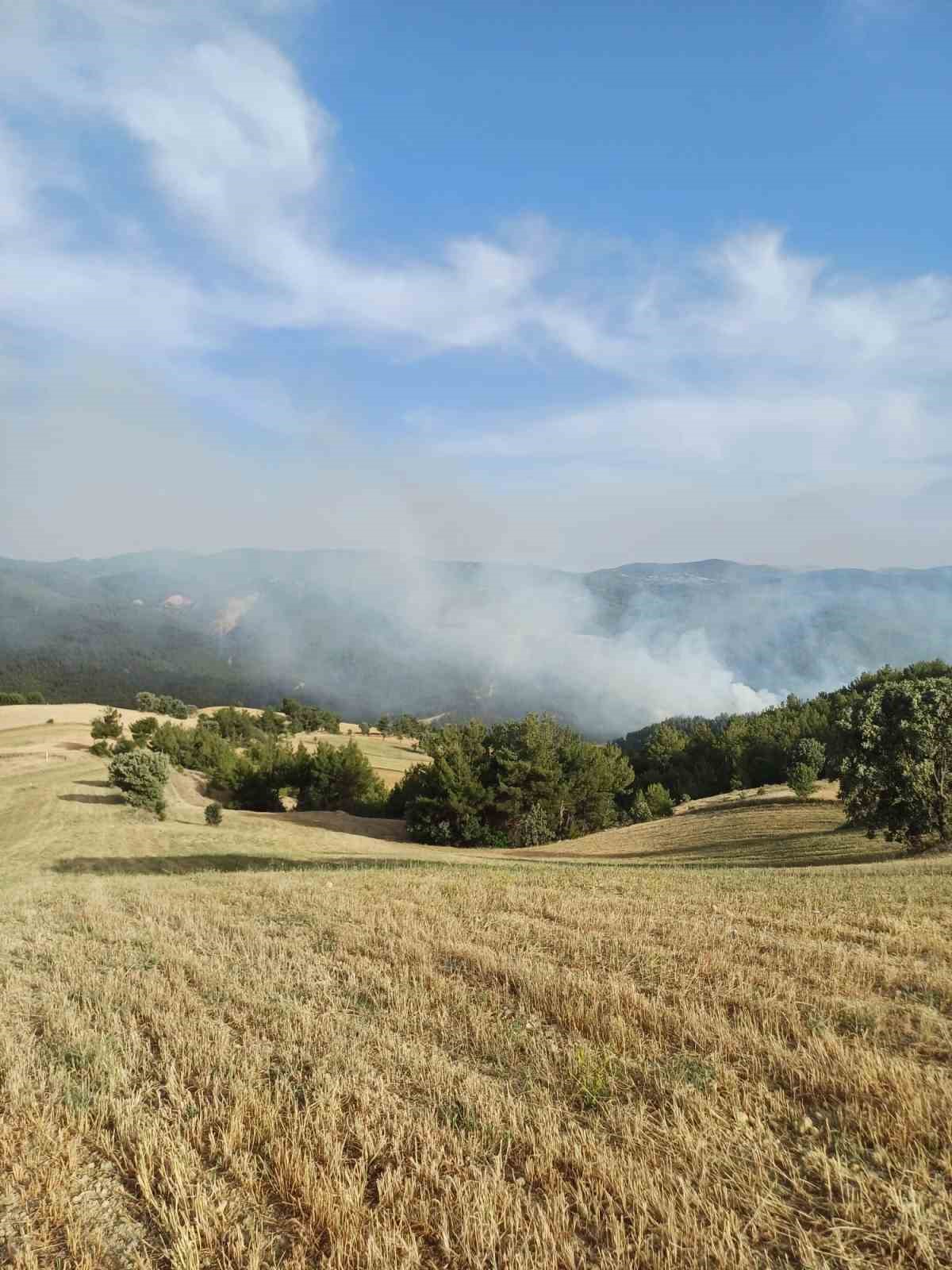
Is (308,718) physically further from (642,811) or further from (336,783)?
(642,811)

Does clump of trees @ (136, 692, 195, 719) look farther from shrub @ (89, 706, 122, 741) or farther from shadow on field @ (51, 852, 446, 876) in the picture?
shadow on field @ (51, 852, 446, 876)

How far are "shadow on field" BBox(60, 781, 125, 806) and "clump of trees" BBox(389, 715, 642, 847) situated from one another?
27.2 m

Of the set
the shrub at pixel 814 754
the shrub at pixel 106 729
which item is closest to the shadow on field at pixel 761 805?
the shrub at pixel 814 754

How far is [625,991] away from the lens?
26.6 feet

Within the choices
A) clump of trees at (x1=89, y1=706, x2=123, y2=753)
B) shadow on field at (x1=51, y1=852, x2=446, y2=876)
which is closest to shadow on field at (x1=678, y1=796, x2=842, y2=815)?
shadow on field at (x1=51, y1=852, x2=446, y2=876)

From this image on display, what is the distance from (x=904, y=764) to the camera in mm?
29297

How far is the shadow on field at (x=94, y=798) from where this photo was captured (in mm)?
52062

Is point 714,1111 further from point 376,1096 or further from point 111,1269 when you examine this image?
point 111,1269

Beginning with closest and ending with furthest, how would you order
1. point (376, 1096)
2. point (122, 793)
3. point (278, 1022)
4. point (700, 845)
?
point (376, 1096) → point (278, 1022) → point (700, 845) → point (122, 793)

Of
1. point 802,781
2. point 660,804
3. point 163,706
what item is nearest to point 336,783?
point 660,804

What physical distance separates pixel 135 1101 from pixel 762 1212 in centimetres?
493

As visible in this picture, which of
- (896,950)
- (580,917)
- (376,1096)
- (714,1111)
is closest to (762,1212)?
(714,1111)

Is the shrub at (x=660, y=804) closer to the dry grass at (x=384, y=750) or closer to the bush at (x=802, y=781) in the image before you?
the bush at (x=802, y=781)

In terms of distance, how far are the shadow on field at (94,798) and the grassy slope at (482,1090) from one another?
4436 cm
